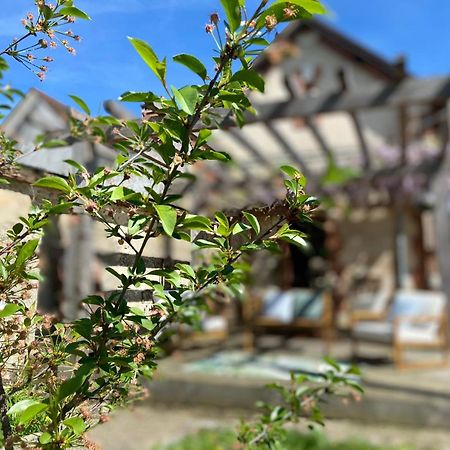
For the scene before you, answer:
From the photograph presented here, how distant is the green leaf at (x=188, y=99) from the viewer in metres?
0.85

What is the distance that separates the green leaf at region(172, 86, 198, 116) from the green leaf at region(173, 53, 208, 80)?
0.12 ft

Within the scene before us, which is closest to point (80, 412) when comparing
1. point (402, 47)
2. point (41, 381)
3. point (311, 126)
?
point (41, 381)

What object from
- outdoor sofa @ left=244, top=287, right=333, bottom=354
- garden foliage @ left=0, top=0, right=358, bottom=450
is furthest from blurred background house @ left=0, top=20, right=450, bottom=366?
garden foliage @ left=0, top=0, right=358, bottom=450

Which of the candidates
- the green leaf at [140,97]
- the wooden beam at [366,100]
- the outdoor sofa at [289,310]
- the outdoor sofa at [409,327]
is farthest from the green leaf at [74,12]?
the outdoor sofa at [289,310]

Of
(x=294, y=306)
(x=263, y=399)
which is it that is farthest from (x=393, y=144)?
(x=263, y=399)

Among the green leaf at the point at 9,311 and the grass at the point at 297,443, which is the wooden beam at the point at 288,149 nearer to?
the grass at the point at 297,443

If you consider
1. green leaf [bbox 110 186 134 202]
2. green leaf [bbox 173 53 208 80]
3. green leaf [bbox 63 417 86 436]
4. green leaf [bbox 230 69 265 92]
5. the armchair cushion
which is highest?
green leaf [bbox 173 53 208 80]

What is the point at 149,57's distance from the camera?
0.86 metres

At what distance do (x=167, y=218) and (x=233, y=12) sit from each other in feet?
1.05

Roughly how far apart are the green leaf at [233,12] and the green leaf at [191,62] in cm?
7

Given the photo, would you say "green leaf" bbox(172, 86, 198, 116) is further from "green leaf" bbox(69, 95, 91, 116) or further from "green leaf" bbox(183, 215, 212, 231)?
"green leaf" bbox(69, 95, 91, 116)

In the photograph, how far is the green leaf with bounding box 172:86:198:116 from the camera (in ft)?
2.79

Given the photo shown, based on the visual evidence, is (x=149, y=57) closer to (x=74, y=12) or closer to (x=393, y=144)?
(x=74, y=12)

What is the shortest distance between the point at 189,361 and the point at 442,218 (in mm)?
3373
